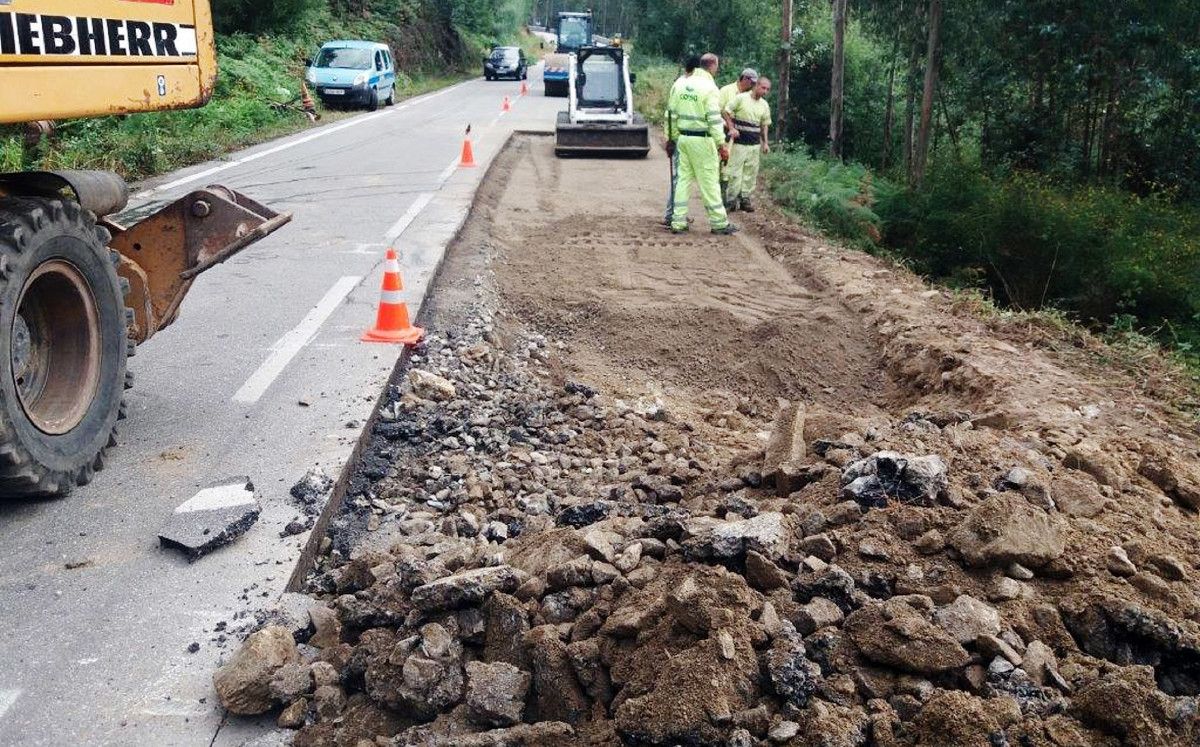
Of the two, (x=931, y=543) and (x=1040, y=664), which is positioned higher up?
(x=931, y=543)

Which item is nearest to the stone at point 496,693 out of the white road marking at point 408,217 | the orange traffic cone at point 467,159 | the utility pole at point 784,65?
the white road marking at point 408,217

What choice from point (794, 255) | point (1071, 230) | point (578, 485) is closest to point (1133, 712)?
point (578, 485)

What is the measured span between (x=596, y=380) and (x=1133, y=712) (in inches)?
198

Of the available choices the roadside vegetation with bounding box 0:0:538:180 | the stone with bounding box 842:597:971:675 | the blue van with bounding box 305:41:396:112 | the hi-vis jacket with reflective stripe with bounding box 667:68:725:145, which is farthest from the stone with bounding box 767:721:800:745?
the blue van with bounding box 305:41:396:112

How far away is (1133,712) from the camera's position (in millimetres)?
2820

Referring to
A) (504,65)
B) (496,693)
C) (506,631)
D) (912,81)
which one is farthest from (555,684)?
(504,65)

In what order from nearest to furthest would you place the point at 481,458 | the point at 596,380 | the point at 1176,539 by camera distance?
1. the point at 1176,539
2. the point at 481,458
3. the point at 596,380

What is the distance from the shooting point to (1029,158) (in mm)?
23594

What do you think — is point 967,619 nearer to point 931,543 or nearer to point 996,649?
point 996,649

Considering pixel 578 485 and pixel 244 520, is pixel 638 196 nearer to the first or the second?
pixel 578 485

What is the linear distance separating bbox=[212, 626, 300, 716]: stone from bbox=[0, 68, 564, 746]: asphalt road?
0.22ft

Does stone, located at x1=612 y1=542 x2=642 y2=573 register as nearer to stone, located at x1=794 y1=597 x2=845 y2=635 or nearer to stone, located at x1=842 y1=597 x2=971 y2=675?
stone, located at x1=794 y1=597 x2=845 y2=635

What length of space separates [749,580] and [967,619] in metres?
0.72

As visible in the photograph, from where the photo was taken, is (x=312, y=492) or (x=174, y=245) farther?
(x=174, y=245)
